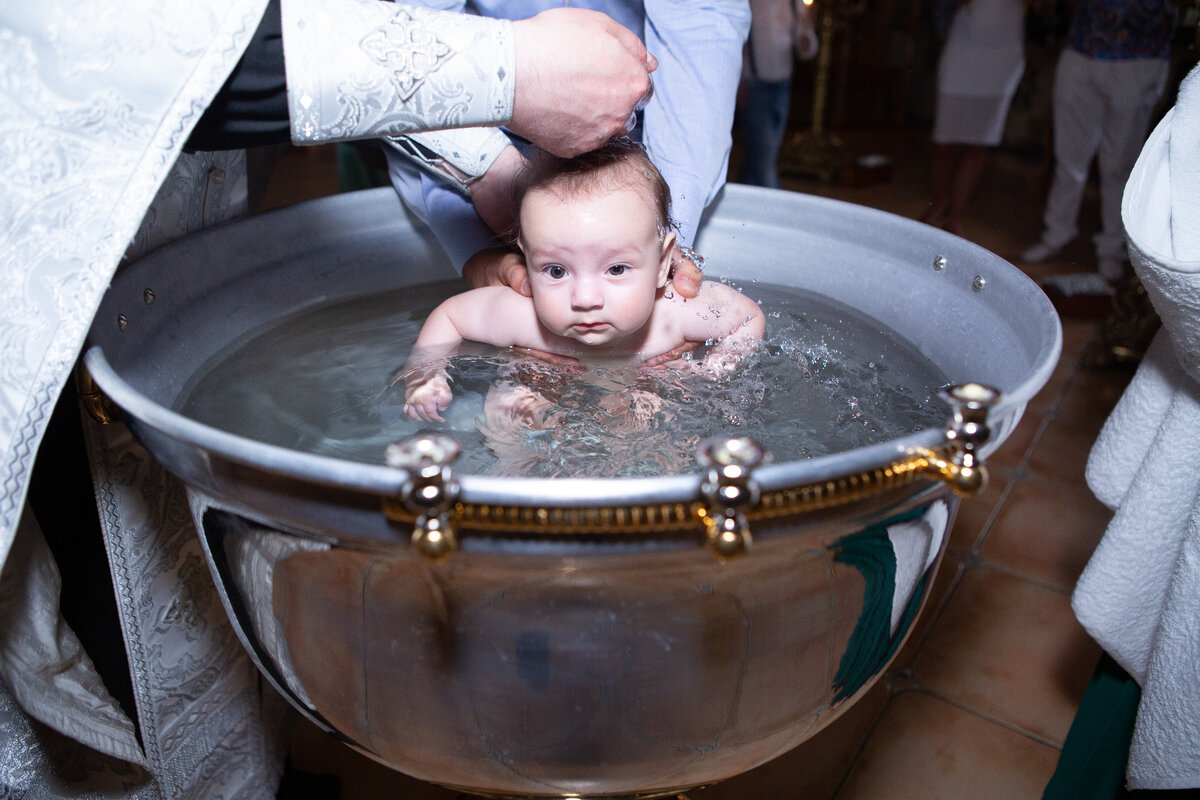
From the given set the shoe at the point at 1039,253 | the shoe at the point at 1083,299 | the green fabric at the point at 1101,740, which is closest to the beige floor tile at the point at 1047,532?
the green fabric at the point at 1101,740

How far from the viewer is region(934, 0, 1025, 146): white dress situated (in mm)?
2787

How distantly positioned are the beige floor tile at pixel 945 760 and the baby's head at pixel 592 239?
680 millimetres

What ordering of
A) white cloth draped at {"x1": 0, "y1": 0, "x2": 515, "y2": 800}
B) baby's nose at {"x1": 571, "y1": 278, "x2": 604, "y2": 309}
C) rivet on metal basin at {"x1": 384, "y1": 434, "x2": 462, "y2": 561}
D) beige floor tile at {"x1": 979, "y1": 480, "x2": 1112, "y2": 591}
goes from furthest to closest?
beige floor tile at {"x1": 979, "y1": 480, "x2": 1112, "y2": 591}
baby's nose at {"x1": 571, "y1": 278, "x2": 604, "y2": 309}
white cloth draped at {"x1": 0, "y1": 0, "x2": 515, "y2": 800}
rivet on metal basin at {"x1": 384, "y1": 434, "x2": 462, "y2": 561}

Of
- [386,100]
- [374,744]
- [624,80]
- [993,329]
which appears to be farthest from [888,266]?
[374,744]

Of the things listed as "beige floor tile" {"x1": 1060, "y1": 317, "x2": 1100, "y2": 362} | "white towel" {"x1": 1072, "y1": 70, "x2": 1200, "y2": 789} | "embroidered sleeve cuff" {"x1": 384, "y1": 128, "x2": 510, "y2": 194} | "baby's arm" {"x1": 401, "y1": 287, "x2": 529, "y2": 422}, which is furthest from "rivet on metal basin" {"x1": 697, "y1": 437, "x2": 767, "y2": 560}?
"beige floor tile" {"x1": 1060, "y1": 317, "x2": 1100, "y2": 362}

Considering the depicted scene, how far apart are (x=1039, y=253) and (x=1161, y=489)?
243 centimetres

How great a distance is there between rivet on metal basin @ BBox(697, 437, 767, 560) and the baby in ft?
1.57

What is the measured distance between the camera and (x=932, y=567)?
63cm

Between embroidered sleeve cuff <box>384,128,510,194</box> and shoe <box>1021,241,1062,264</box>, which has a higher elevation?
embroidered sleeve cuff <box>384,128,510,194</box>

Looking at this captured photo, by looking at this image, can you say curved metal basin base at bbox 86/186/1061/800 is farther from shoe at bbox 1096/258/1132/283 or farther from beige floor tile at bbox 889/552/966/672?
shoe at bbox 1096/258/1132/283

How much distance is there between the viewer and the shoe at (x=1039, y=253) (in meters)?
2.94

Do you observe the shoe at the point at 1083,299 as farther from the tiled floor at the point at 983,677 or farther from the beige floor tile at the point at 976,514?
the beige floor tile at the point at 976,514

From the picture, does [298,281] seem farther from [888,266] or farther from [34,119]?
[888,266]

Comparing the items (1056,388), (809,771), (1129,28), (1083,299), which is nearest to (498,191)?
(809,771)
